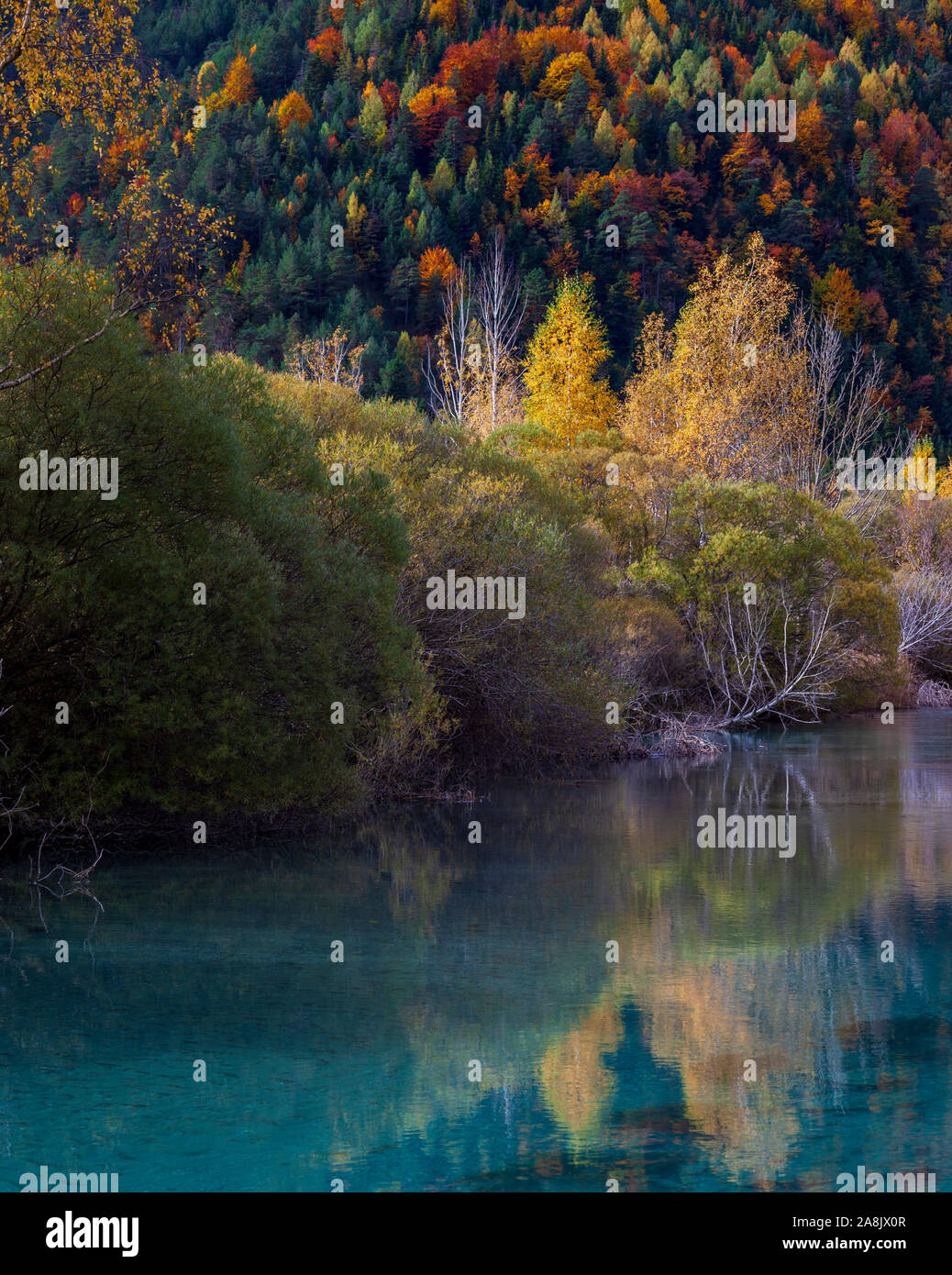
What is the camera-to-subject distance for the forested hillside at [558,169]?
102 m

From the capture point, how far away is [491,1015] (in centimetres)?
1183

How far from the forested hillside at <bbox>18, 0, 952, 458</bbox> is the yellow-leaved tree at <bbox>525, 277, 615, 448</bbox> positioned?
2473 centimetres

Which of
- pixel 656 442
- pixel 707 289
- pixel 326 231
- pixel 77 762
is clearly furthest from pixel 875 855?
pixel 326 231

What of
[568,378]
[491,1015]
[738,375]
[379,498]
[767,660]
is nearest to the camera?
[491,1015]

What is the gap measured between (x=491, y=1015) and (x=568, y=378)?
5434 centimetres

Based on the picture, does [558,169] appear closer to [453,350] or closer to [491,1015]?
[453,350]

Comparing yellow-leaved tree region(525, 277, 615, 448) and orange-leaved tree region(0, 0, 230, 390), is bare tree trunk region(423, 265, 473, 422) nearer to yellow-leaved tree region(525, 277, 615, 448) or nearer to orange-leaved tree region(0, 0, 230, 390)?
yellow-leaved tree region(525, 277, 615, 448)

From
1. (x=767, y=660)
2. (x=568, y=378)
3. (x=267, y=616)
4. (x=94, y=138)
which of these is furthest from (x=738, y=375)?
(x=94, y=138)

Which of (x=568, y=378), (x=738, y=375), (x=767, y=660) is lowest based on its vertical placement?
(x=767, y=660)

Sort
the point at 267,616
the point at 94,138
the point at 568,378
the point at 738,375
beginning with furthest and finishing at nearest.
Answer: the point at 568,378, the point at 738,375, the point at 267,616, the point at 94,138

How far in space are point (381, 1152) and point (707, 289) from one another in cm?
5505

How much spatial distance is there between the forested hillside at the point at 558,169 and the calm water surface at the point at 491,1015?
232ft
